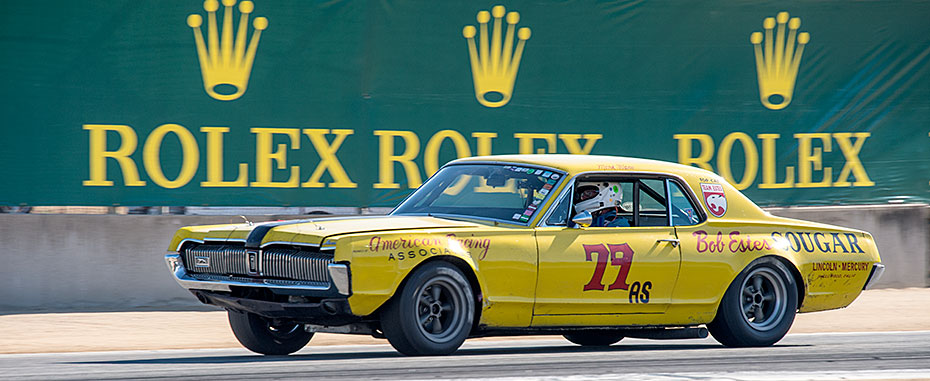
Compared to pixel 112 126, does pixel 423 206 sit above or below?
below

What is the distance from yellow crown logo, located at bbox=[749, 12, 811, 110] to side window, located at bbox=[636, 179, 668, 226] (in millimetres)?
6845

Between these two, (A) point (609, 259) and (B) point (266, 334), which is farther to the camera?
(B) point (266, 334)

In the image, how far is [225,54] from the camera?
13.3m

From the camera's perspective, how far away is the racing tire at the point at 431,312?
7.38 meters

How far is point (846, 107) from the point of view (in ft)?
51.5

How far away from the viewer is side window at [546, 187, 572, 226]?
8227 mm

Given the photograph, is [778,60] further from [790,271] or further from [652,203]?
[652,203]

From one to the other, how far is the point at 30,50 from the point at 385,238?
6.85 metres

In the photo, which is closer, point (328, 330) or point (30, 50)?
point (328, 330)

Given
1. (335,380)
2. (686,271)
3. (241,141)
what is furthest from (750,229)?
(241,141)

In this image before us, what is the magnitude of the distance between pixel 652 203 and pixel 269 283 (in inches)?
115

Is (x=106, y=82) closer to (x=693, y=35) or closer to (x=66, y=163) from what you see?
(x=66, y=163)

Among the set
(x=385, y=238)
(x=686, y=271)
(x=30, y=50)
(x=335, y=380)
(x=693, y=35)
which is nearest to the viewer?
(x=335, y=380)

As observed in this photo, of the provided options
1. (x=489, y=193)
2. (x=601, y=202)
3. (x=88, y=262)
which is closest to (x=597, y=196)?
(x=601, y=202)
